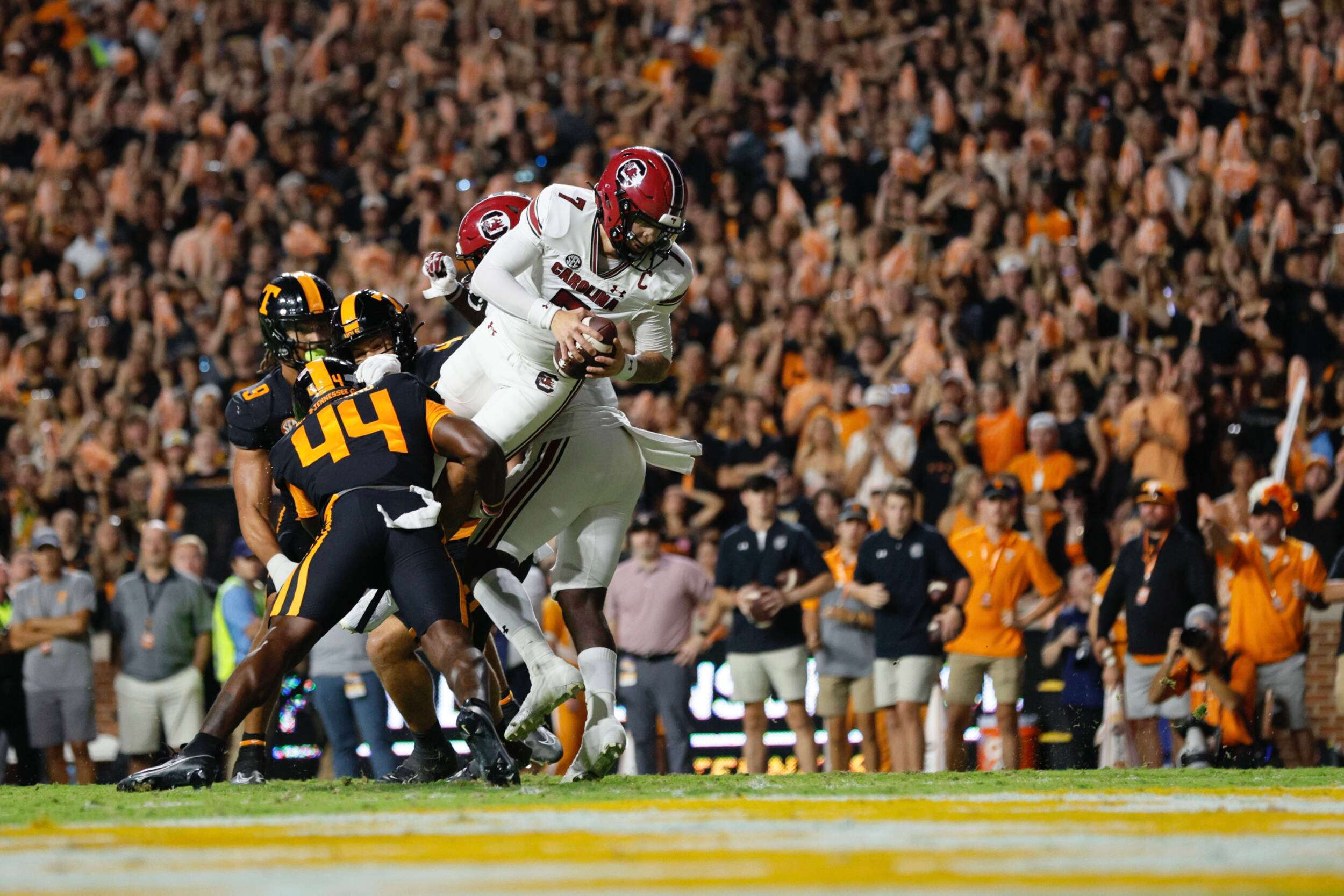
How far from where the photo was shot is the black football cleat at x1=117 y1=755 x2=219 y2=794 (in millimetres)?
5426

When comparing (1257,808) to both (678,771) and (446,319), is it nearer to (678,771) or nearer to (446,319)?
(678,771)

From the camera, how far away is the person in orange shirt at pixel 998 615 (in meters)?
10.2

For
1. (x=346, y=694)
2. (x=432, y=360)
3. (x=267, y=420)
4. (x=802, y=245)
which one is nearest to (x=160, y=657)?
(x=346, y=694)

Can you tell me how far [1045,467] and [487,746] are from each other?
691 cm

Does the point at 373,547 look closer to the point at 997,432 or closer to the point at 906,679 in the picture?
the point at 906,679

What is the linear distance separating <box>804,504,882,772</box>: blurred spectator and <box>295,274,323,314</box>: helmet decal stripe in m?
4.71

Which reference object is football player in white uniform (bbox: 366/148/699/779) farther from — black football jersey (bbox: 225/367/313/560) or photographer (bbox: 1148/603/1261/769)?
photographer (bbox: 1148/603/1261/769)

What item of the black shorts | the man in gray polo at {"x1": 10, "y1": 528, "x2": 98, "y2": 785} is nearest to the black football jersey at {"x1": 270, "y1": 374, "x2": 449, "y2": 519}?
the black shorts

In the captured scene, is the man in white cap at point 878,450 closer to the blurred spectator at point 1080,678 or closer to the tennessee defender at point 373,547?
the blurred spectator at point 1080,678

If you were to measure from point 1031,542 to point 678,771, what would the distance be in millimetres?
2695

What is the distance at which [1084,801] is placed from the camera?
5059 millimetres

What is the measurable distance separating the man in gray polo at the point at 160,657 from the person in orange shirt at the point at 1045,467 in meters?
5.74

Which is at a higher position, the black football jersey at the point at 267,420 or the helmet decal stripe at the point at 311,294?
the helmet decal stripe at the point at 311,294

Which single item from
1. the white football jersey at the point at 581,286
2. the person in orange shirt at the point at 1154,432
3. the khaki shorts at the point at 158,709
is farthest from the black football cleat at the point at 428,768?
the person in orange shirt at the point at 1154,432
